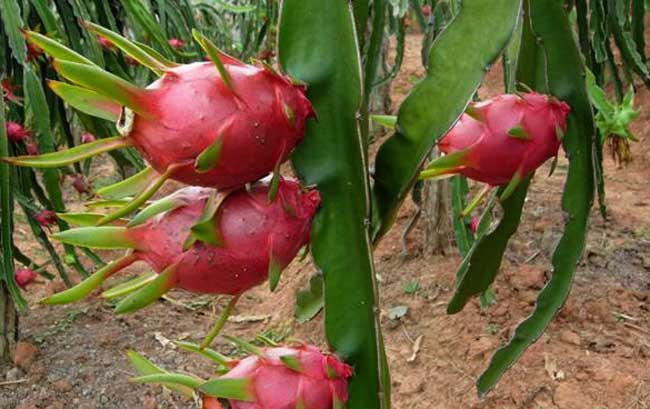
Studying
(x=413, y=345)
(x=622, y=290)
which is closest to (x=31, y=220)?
(x=413, y=345)

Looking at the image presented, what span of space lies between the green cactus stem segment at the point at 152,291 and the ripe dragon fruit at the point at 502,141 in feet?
0.81

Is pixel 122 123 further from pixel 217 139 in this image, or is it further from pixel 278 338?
pixel 278 338

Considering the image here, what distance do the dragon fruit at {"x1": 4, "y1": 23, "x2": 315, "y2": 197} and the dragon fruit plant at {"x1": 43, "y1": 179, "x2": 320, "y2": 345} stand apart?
0.8 inches

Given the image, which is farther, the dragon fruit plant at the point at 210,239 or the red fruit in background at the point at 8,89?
the red fruit in background at the point at 8,89

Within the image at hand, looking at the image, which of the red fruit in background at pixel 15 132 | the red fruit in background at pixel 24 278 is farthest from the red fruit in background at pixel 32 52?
the red fruit in background at pixel 24 278

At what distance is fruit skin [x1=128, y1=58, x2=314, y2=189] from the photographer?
0.45 metres

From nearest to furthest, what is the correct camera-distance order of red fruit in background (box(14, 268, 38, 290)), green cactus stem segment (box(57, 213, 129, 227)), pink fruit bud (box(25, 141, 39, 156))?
green cactus stem segment (box(57, 213, 129, 227)), pink fruit bud (box(25, 141, 39, 156)), red fruit in background (box(14, 268, 38, 290))

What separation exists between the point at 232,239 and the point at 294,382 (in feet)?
0.34

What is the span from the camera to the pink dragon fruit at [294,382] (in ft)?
1.64

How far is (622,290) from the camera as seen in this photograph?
2.28 metres

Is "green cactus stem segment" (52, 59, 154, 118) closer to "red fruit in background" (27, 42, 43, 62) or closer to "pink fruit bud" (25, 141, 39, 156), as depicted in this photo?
"red fruit in background" (27, 42, 43, 62)

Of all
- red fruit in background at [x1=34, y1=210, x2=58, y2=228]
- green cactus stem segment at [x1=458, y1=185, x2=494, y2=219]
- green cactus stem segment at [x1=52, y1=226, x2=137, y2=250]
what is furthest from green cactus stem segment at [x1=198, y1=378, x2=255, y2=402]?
red fruit in background at [x1=34, y1=210, x2=58, y2=228]

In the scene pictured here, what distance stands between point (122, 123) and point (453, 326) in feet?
6.10

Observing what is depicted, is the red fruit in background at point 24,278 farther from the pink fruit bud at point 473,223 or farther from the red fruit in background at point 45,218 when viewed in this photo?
the pink fruit bud at point 473,223
